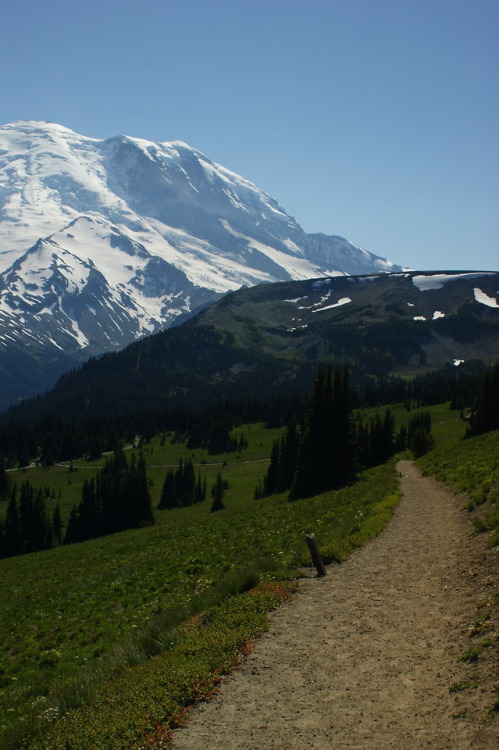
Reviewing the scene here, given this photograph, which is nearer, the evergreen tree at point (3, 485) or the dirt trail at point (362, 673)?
the dirt trail at point (362, 673)

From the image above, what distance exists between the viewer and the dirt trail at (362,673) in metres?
8.79

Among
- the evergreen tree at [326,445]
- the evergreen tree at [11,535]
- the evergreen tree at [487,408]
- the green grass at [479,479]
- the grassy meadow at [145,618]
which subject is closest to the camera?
the grassy meadow at [145,618]

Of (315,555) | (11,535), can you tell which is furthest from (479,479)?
(11,535)

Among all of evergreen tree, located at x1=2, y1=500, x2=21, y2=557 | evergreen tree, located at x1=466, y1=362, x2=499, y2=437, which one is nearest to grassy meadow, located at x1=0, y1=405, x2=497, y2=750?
evergreen tree, located at x1=466, y1=362, x2=499, y2=437

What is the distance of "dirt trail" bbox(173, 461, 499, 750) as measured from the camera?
8.79 metres

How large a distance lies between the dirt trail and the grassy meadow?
0.80 m

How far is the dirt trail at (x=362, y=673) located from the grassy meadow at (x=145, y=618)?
801mm

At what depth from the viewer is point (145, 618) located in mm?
19641

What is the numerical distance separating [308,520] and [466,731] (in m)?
24.2

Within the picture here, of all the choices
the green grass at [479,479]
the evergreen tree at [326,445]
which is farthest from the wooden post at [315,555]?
the evergreen tree at [326,445]

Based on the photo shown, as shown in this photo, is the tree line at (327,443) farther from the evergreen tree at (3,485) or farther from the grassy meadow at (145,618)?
the evergreen tree at (3,485)

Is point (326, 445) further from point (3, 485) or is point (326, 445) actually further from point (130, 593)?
point (3, 485)

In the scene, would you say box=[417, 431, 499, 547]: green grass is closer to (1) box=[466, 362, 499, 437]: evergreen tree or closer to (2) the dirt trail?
(2) the dirt trail

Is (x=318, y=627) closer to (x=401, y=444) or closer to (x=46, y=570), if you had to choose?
(x=46, y=570)
